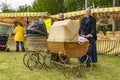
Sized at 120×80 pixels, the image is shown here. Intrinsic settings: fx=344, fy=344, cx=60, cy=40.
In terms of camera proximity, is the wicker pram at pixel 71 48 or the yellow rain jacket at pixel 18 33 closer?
the wicker pram at pixel 71 48

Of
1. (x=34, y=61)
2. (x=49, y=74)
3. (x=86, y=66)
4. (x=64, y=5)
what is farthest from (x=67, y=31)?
(x=64, y=5)

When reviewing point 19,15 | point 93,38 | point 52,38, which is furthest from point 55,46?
point 19,15

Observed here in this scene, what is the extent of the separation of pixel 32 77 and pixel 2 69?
2104 millimetres

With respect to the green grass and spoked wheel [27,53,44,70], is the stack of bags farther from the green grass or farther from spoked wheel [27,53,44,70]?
spoked wheel [27,53,44,70]

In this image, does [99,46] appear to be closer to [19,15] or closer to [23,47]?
[23,47]

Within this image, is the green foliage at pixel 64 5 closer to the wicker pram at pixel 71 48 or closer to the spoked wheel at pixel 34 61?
the spoked wheel at pixel 34 61

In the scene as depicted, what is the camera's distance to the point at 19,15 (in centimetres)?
2164

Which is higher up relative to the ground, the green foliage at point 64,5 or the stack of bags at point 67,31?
the green foliage at point 64,5

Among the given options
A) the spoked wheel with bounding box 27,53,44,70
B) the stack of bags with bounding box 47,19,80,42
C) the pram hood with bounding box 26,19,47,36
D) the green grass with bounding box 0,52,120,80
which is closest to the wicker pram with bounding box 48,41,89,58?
the stack of bags with bounding box 47,19,80,42

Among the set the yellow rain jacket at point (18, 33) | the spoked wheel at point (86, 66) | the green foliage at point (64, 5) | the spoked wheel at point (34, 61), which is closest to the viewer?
the spoked wheel at point (86, 66)

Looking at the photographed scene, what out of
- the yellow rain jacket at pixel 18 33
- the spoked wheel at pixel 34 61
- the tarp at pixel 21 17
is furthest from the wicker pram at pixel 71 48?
the tarp at pixel 21 17

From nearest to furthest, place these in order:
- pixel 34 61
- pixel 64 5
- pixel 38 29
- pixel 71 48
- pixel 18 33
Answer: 1. pixel 71 48
2. pixel 38 29
3. pixel 34 61
4. pixel 18 33
5. pixel 64 5

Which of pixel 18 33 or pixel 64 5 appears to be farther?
pixel 64 5

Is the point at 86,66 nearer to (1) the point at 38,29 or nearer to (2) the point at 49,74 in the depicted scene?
(2) the point at 49,74
